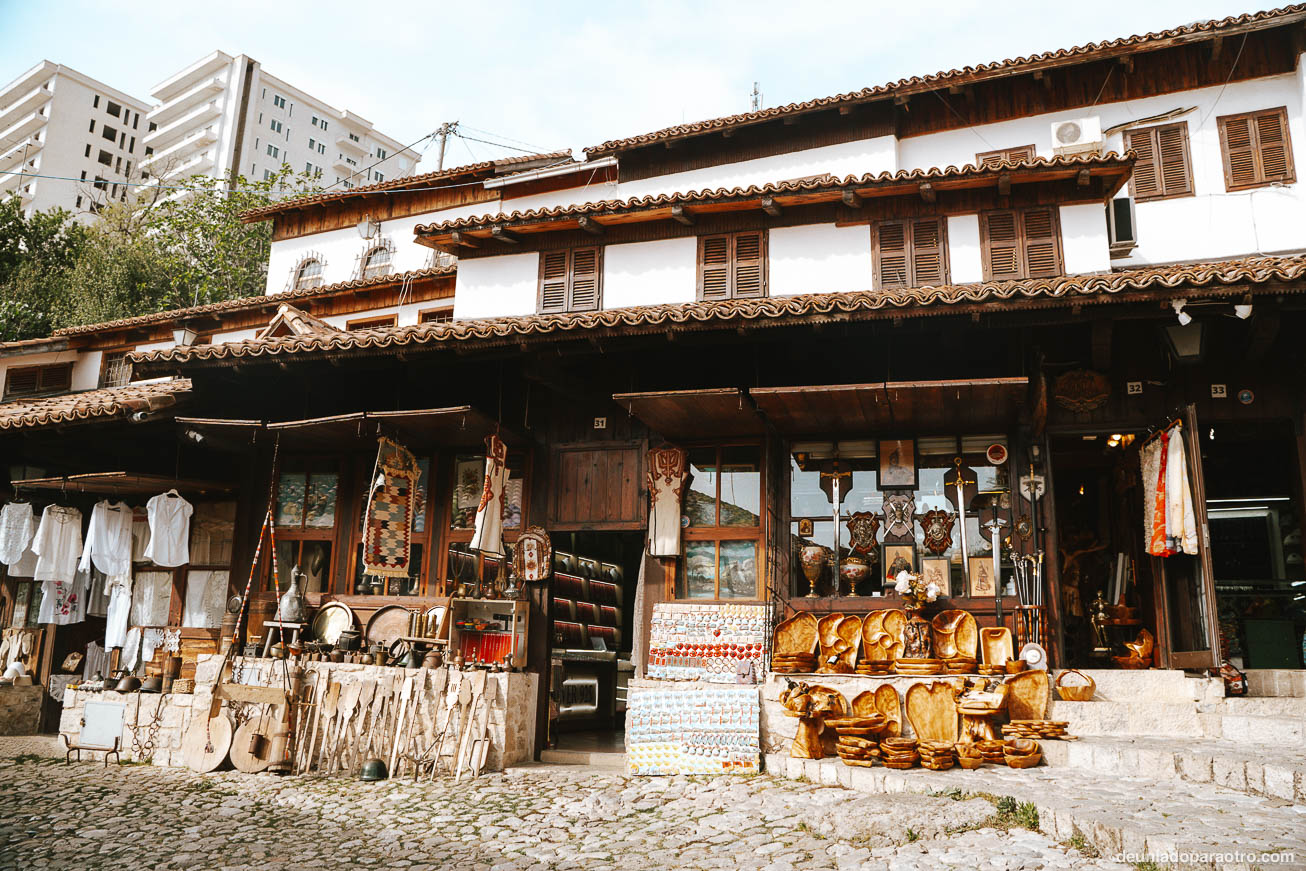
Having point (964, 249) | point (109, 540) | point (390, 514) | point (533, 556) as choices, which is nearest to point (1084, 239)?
point (964, 249)

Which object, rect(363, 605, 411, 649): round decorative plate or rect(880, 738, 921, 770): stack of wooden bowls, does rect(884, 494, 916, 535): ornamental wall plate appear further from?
rect(363, 605, 411, 649): round decorative plate

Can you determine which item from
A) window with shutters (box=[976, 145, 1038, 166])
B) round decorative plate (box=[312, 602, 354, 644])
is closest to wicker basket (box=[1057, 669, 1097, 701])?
window with shutters (box=[976, 145, 1038, 166])

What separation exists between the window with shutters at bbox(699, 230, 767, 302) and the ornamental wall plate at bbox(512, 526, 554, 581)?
3.57m

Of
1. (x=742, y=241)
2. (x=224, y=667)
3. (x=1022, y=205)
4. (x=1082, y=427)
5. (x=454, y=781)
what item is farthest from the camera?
(x=742, y=241)

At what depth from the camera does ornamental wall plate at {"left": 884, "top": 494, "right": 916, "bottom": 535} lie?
982 centimetres

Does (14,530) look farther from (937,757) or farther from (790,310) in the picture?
(937,757)

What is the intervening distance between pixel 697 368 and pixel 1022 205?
4229mm

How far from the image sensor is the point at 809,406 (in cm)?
930

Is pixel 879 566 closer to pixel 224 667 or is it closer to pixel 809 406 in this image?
pixel 809 406

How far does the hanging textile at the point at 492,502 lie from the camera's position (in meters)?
10.1

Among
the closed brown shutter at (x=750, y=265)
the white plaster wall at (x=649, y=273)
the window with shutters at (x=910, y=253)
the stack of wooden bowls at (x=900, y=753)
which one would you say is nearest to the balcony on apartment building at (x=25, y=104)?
the white plaster wall at (x=649, y=273)

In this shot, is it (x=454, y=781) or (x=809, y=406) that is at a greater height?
(x=809, y=406)

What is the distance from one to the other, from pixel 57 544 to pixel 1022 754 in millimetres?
11848

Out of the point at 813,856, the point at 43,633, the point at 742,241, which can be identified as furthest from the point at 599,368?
the point at 43,633
